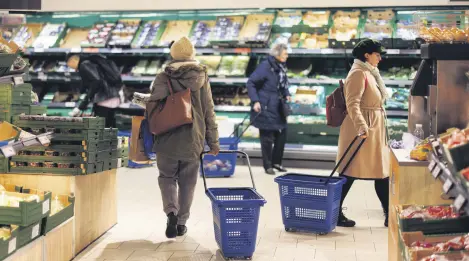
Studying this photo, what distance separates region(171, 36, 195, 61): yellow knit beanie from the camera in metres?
5.57

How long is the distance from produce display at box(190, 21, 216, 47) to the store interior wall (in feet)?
1.45

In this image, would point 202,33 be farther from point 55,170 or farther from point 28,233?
point 28,233

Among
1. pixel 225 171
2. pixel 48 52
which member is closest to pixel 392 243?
pixel 225 171

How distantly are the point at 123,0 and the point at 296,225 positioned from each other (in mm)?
5331

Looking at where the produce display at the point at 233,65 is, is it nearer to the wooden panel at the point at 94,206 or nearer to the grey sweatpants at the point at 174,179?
the wooden panel at the point at 94,206

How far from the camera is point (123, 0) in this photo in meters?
10.0

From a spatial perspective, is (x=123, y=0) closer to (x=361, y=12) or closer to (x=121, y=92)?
(x=121, y=92)

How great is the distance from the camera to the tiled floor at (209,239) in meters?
5.22

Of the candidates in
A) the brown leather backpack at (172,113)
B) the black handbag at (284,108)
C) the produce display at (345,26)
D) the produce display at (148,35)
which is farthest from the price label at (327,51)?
the brown leather backpack at (172,113)

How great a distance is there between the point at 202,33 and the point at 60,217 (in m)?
5.75

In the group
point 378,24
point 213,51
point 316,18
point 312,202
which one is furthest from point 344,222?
point 316,18

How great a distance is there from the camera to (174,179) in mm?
5613

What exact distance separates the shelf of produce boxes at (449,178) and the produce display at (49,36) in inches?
323

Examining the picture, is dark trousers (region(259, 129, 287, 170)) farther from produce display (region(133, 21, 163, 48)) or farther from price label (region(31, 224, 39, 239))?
price label (region(31, 224, 39, 239))
